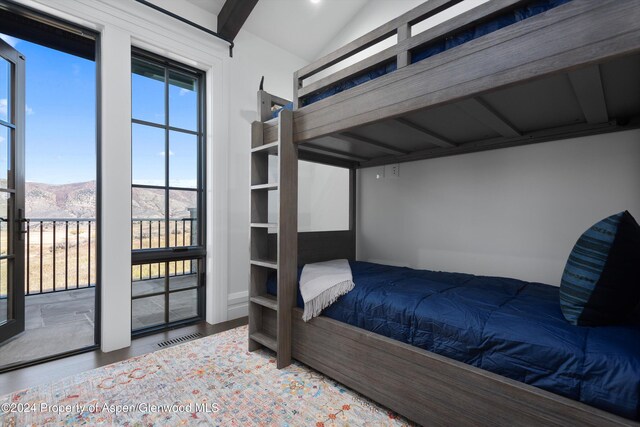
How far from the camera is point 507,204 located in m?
2.28

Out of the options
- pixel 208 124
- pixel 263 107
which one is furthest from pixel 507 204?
pixel 208 124

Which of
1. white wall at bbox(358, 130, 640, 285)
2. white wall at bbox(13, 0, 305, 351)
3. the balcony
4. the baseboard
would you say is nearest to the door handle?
the balcony

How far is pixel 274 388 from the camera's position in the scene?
1780 millimetres

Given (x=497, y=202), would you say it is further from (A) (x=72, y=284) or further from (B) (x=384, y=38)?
(A) (x=72, y=284)

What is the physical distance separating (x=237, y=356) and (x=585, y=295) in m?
2.12

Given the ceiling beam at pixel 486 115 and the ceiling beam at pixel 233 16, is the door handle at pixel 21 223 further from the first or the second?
the ceiling beam at pixel 486 115

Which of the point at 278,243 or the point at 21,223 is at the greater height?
the point at 21,223

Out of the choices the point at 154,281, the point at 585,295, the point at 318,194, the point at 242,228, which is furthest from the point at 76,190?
the point at 585,295

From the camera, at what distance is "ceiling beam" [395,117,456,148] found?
1830 mm

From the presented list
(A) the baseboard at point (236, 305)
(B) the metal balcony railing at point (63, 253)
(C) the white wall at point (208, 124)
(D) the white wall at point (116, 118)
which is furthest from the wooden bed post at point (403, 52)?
(A) the baseboard at point (236, 305)

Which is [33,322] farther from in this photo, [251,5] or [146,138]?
[251,5]

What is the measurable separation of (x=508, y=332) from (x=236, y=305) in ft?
8.12

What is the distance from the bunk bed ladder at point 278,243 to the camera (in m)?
2.03

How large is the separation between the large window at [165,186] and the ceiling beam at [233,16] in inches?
19.6
